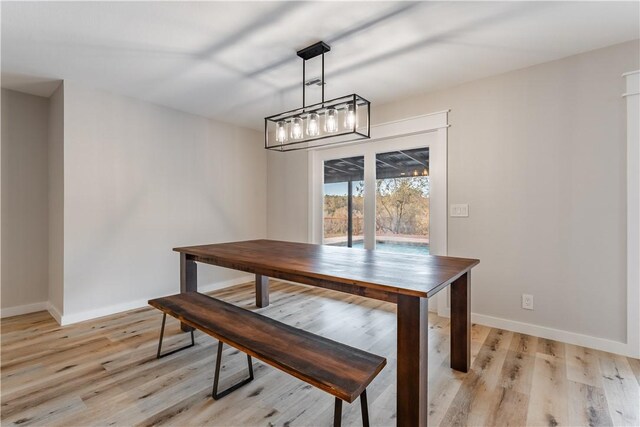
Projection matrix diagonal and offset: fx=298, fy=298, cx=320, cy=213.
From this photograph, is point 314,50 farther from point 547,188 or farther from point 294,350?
point 547,188

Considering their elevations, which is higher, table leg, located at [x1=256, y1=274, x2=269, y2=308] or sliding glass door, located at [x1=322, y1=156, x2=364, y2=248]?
sliding glass door, located at [x1=322, y1=156, x2=364, y2=248]

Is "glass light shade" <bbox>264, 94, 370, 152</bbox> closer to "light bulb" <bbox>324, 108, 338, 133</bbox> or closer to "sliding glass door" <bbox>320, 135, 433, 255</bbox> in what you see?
"light bulb" <bbox>324, 108, 338, 133</bbox>

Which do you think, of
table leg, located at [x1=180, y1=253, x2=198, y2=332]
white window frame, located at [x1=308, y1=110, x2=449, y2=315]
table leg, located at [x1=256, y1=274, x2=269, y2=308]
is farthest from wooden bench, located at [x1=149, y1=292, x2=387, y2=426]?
white window frame, located at [x1=308, y1=110, x2=449, y2=315]

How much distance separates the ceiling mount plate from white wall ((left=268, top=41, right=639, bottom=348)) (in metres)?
1.51

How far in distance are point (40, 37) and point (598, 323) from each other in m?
4.80

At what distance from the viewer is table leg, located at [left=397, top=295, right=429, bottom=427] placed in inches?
53.4

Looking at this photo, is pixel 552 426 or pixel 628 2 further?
pixel 628 2

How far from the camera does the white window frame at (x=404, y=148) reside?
318 cm

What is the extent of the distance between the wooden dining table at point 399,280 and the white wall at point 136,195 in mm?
1103

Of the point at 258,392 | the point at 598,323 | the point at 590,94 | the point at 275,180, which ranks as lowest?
the point at 258,392

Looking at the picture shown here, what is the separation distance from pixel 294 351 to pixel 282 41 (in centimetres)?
213

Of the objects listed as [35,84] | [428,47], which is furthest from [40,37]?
[428,47]

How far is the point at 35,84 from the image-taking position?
118 inches

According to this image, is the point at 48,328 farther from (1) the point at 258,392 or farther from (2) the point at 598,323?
(2) the point at 598,323
